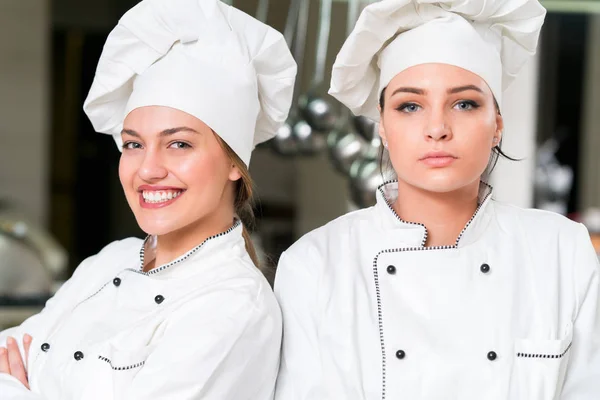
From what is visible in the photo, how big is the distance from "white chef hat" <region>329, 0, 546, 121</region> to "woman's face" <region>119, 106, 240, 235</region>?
0.28 meters

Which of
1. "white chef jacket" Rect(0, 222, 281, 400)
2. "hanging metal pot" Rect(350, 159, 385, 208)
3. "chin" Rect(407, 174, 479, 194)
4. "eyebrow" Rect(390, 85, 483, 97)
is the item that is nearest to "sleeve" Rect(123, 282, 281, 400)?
"white chef jacket" Rect(0, 222, 281, 400)

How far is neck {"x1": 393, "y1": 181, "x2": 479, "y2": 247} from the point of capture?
171cm

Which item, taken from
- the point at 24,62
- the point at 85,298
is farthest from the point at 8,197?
Result: the point at 85,298

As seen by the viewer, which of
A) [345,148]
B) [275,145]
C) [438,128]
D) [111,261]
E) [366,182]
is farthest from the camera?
[275,145]

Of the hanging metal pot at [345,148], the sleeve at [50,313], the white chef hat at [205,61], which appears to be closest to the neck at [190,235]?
the white chef hat at [205,61]

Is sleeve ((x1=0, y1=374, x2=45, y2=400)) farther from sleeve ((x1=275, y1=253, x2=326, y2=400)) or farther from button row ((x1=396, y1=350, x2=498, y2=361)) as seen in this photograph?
button row ((x1=396, y1=350, x2=498, y2=361))

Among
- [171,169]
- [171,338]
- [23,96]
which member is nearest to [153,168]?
[171,169]

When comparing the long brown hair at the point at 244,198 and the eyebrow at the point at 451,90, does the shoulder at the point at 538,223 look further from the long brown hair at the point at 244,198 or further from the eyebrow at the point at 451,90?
the long brown hair at the point at 244,198

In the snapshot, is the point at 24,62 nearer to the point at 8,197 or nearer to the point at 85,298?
the point at 8,197

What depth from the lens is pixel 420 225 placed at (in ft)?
5.56

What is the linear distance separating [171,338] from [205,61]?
→ 530 mm

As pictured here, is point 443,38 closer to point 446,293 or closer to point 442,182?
point 442,182

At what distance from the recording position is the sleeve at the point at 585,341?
5.39 ft

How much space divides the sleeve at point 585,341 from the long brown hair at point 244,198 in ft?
2.12
